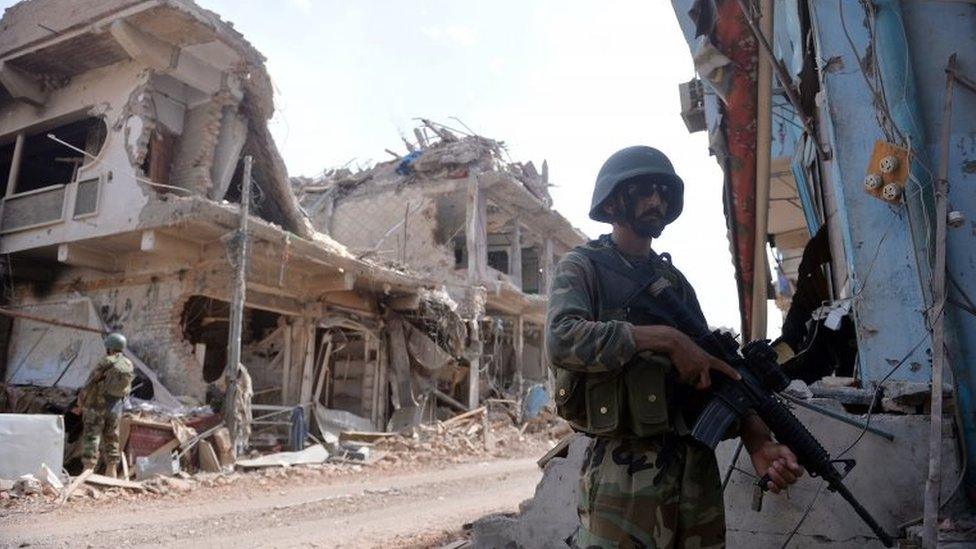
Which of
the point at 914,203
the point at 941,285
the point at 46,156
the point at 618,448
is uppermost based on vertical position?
the point at 46,156

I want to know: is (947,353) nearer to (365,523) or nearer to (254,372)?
(365,523)

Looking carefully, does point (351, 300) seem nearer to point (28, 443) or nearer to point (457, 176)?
point (457, 176)

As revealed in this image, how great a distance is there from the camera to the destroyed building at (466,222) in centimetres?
1642

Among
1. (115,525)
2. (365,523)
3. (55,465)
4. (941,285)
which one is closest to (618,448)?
(941,285)

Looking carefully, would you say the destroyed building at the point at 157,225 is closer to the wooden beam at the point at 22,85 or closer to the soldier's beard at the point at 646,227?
the wooden beam at the point at 22,85

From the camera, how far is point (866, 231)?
3.15 meters

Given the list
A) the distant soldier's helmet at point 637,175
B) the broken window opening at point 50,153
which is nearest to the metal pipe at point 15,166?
the broken window opening at point 50,153

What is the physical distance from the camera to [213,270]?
34.9 ft

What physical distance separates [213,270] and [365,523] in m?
6.25

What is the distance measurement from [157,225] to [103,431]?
3.32 metres

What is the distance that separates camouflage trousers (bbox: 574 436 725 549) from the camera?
6.04 ft

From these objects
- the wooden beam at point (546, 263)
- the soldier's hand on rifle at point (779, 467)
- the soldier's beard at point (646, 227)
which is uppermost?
the wooden beam at point (546, 263)

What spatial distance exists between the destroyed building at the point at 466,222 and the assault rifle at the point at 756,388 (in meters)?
13.1

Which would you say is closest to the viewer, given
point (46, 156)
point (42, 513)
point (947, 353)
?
point (947, 353)
